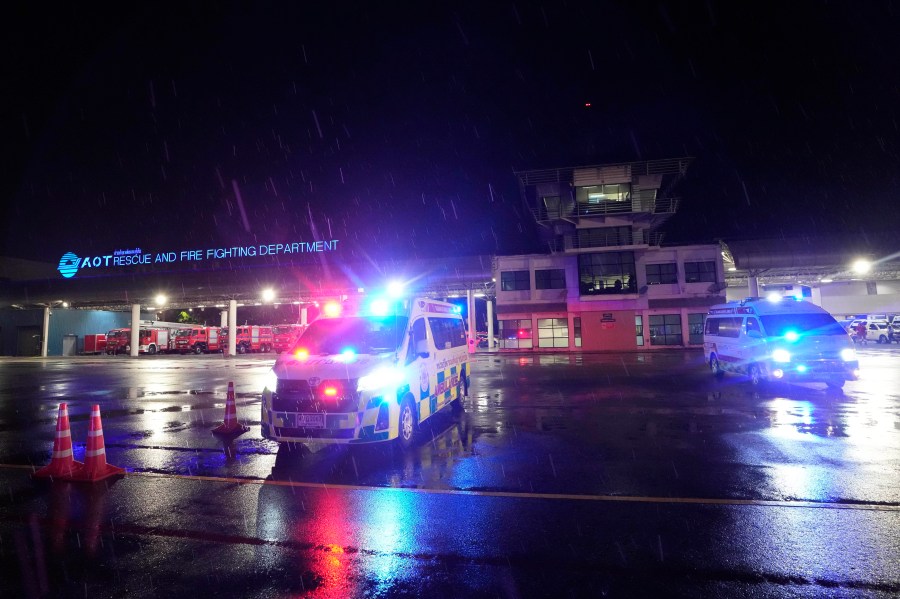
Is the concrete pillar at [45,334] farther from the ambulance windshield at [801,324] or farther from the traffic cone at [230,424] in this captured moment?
the ambulance windshield at [801,324]

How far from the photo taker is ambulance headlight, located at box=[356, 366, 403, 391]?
6535mm

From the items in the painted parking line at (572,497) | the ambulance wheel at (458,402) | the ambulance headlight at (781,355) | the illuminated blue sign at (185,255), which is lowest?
the painted parking line at (572,497)

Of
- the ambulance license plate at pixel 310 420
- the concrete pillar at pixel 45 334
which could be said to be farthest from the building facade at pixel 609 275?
the concrete pillar at pixel 45 334

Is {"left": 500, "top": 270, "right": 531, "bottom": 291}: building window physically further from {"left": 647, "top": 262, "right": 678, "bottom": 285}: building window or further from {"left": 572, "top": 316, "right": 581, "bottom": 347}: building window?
{"left": 647, "top": 262, "right": 678, "bottom": 285}: building window

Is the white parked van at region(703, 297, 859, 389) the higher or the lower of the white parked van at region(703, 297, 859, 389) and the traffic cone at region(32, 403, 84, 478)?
the higher

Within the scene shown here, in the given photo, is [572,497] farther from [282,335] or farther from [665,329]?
[282,335]

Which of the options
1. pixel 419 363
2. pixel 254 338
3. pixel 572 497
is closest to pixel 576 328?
pixel 254 338

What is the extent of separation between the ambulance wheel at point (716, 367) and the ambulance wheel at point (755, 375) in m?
2.37

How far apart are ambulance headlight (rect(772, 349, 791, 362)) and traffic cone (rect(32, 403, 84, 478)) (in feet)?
47.7

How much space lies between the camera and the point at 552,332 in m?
37.7

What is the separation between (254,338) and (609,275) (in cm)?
3292

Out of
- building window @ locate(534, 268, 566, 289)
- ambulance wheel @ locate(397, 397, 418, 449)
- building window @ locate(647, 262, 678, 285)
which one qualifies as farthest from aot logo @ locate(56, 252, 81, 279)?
ambulance wheel @ locate(397, 397, 418, 449)

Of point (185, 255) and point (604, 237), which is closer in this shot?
point (604, 237)

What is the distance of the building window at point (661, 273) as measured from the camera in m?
36.4
